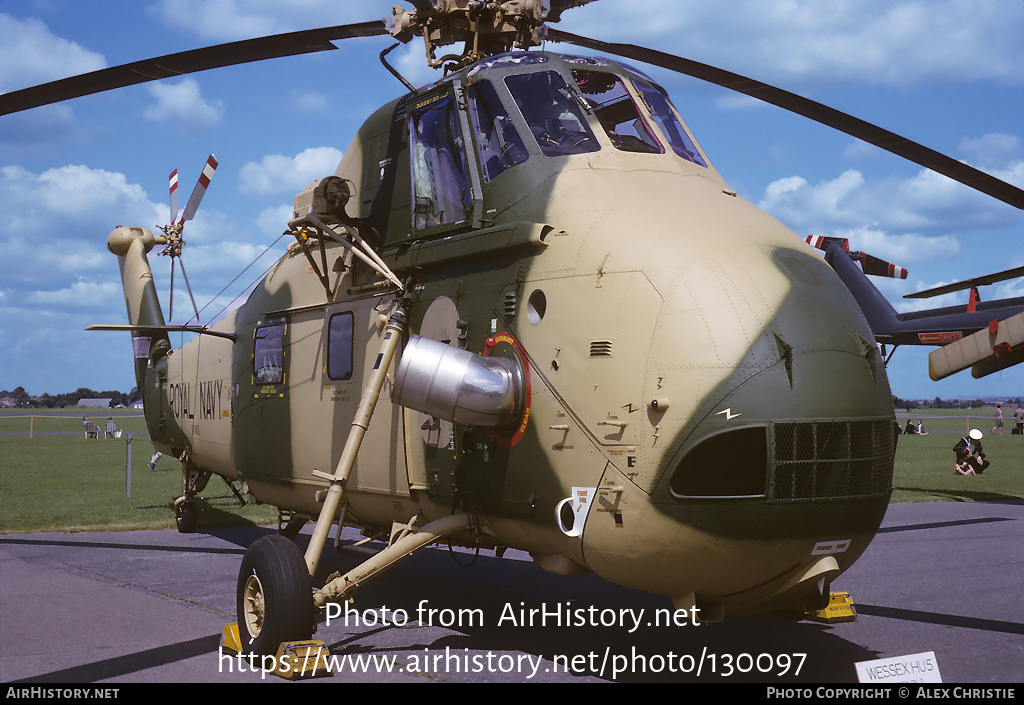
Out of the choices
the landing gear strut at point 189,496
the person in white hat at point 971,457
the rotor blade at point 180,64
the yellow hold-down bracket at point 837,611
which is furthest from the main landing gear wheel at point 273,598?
the person in white hat at point 971,457

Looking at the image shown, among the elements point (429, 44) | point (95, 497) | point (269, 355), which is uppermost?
point (429, 44)

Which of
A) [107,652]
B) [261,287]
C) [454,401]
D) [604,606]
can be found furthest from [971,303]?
[107,652]

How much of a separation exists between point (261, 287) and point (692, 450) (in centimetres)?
653

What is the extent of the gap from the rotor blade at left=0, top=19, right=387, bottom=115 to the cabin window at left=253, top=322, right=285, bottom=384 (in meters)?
2.70

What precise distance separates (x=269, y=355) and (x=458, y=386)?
14.1 feet

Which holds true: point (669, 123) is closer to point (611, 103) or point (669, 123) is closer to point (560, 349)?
point (611, 103)

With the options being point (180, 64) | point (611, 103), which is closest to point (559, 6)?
point (611, 103)

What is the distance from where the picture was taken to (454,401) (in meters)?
5.90

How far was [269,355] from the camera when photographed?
953 cm

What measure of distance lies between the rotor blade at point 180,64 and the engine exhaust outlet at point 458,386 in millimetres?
4036

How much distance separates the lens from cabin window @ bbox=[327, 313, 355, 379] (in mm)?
8172

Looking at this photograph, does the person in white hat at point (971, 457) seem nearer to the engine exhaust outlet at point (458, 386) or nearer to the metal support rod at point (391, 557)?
the metal support rod at point (391, 557)

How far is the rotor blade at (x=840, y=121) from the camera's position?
333 inches
